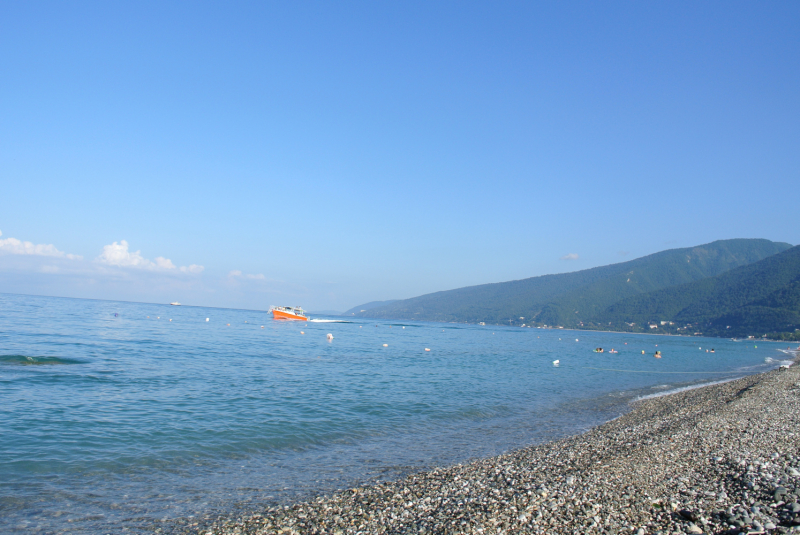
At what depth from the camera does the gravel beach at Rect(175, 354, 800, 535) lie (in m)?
7.14

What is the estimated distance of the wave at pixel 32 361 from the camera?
2489 cm

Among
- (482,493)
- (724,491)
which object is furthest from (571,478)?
(724,491)

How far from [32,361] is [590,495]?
3115 cm

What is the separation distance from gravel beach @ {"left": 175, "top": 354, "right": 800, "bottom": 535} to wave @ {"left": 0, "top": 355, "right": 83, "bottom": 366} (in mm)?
24726

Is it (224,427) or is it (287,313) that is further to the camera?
(287,313)

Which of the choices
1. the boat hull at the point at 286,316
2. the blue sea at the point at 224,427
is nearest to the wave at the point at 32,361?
the blue sea at the point at 224,427

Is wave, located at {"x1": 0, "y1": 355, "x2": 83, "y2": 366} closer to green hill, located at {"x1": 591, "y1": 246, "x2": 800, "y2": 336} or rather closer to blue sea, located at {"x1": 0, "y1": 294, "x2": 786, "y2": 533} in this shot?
blue sea, located at {"x1": 0, "y1": 294, "x2": 786, "y2": 533}

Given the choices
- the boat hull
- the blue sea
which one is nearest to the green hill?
the boat hull

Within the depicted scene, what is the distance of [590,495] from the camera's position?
27.1 ft

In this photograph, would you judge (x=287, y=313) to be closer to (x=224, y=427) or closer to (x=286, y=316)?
(x=286, y=316)

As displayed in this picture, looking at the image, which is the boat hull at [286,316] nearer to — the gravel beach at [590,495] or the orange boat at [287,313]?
the orange boat at [287,313]

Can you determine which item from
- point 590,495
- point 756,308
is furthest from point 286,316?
point 756,308

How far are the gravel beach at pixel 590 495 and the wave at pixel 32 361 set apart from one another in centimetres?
2473

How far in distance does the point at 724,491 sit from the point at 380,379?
21099 mm
